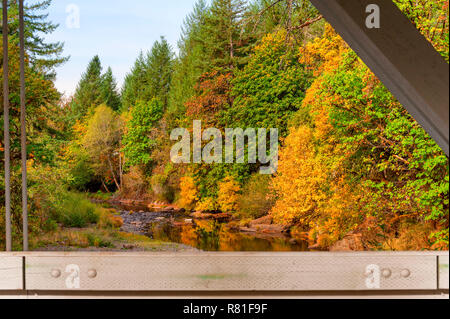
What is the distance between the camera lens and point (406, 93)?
68.1 inches

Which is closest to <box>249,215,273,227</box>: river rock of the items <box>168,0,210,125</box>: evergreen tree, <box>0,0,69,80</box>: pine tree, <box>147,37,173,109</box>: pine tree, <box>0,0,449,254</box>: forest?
<box>0,0,449,254</box>: forest

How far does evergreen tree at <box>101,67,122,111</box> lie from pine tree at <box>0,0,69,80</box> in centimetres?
40

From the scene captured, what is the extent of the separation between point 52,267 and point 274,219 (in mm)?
1852

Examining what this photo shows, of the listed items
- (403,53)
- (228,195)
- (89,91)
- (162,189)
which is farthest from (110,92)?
(403,53)

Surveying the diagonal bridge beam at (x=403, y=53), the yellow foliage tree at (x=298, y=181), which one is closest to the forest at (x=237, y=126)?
the yellow foliage tree at (x=298, y=181)

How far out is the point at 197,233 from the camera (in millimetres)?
3643

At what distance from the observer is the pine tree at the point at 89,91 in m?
3.78

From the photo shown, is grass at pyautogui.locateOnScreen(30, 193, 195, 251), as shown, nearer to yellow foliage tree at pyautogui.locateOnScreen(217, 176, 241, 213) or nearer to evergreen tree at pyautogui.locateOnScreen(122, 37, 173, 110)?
yellow foliage tree at pyautogui.locateOnScreen(217, 176, 241, 213)

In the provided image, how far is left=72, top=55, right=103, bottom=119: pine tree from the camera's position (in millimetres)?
3781

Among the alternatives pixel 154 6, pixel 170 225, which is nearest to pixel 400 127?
pixel 170 225

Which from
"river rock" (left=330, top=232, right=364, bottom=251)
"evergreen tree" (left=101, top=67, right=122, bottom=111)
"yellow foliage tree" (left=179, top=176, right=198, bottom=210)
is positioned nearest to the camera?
"river rock" (left=330, top=232, right=364, bottom=251)

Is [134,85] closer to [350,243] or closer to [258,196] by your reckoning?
[258,196]
